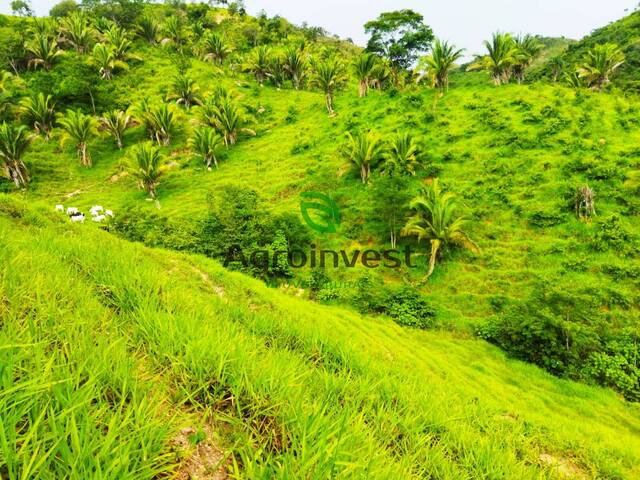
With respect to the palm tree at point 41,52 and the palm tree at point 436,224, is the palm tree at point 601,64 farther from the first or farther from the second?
the palm tree at point 41,52

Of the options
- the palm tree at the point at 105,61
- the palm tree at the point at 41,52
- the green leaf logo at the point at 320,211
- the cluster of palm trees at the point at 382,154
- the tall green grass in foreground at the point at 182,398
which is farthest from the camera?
the palm tree at the point at 41,52

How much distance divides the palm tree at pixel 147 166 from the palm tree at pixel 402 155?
1935 centimetres

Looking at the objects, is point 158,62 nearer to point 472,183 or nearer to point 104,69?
point 104,69

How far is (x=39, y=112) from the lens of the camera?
112 ft

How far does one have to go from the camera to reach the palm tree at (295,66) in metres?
47.1

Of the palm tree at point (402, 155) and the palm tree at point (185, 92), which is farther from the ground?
the palm tree at point (185, 92)

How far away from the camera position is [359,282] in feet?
47.2

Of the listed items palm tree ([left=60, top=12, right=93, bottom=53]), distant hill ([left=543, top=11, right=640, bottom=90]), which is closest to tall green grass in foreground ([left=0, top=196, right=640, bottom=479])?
distant hill ([left=543, top=11, right=640, bottom=90])

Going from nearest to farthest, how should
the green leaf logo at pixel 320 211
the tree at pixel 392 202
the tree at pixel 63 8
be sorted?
the tree at pixel 392 202 < the green leaf logo at pixel 320 211 < the tree at pixel 63 8

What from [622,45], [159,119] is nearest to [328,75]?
[159,119]

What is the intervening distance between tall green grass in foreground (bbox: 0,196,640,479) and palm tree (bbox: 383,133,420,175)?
58.8 ft

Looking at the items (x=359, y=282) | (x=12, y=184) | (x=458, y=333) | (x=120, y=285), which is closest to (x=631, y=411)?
(x=458, y=333)

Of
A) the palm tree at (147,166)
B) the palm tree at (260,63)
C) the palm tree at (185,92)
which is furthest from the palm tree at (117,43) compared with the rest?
the palm tree at (147,166)

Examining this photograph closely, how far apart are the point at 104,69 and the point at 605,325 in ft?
191
